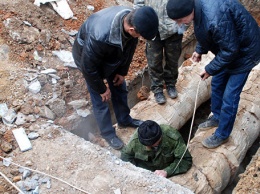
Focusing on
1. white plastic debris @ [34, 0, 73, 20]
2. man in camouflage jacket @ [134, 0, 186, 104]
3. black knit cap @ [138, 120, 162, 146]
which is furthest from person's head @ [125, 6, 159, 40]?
white plastic debris @ [34, 0, 73, 20]

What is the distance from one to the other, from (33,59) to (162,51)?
1.87m

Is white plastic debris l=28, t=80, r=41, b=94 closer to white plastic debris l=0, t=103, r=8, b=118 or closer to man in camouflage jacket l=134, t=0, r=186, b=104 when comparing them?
white plastic debris l=0, t=103, r=8, b=118

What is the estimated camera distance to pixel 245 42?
3988mm

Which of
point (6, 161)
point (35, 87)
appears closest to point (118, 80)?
point (35, 87)

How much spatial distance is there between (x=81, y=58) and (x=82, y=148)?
101cm

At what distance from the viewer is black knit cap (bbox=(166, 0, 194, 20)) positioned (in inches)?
143

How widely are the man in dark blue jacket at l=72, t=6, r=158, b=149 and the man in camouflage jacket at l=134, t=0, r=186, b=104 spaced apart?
0.65 m

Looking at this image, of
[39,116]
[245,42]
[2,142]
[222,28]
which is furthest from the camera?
[39,116]

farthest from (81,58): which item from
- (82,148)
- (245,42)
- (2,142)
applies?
(245,42)

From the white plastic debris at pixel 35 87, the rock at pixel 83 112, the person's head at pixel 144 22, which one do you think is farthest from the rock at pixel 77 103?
the person's head at pixel 144 22

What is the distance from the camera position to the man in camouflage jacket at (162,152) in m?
4.28

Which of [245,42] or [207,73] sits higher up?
[245,42]

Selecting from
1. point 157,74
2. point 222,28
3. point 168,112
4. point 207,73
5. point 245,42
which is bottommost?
point 168,112

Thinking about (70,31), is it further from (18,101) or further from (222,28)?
(222,28)
